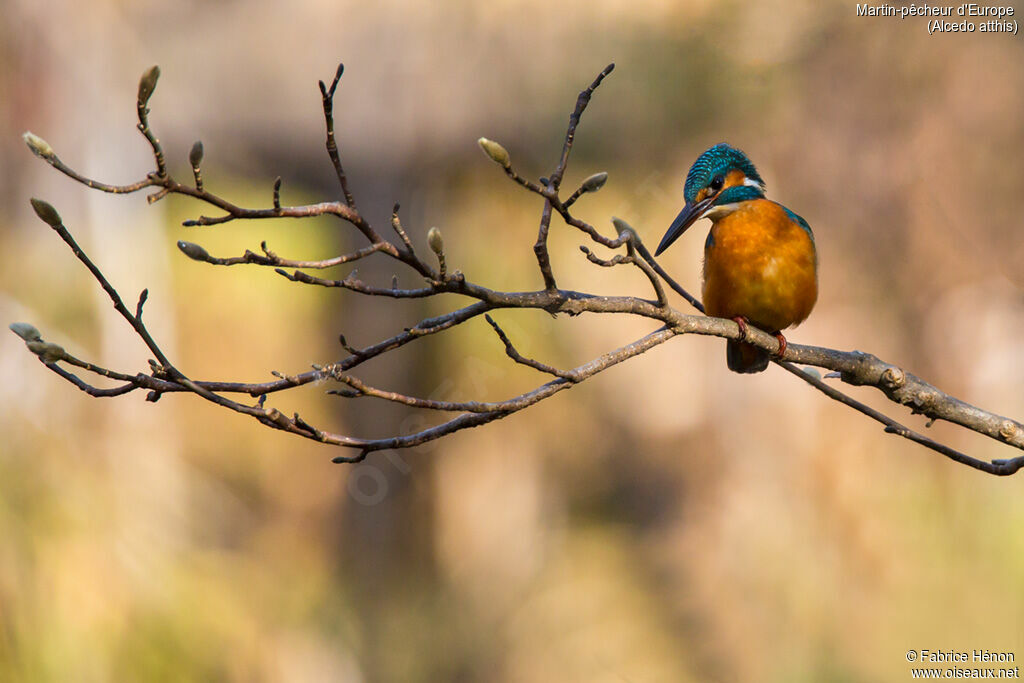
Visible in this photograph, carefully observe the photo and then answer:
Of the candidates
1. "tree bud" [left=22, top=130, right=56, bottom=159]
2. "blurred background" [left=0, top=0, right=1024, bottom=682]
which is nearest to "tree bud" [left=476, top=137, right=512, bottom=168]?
"tree bud" [left=22, top=130, right=56, bottom=159]

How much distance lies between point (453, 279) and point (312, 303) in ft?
11.3

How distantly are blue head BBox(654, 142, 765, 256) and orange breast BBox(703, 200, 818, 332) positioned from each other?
56 mm

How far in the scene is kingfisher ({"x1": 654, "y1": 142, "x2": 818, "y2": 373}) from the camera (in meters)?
1.81

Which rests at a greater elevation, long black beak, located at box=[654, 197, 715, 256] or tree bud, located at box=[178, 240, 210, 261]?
long black beak, located at box=[654, 197, 715, 256]

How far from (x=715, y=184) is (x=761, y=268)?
22cm

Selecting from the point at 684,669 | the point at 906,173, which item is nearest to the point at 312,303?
the point at 684,669

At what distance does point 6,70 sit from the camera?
421 cm

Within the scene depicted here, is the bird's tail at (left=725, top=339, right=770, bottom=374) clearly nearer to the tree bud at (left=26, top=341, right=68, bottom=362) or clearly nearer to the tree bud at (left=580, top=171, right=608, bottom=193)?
the tree bud at (left=580, top=171, right=608, bottom=193)

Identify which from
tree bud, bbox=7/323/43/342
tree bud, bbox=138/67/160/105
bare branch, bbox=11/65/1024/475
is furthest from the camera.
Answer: tree bud, bbox=7/323/43/342

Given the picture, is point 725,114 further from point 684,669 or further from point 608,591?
point 684,669

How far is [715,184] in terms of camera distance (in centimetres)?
181

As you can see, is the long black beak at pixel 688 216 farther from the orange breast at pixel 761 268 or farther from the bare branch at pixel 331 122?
the bare branch at pixel 331 122

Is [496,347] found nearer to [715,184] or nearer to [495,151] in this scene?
[715,184]

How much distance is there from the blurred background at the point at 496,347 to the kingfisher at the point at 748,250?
83.1 inches
